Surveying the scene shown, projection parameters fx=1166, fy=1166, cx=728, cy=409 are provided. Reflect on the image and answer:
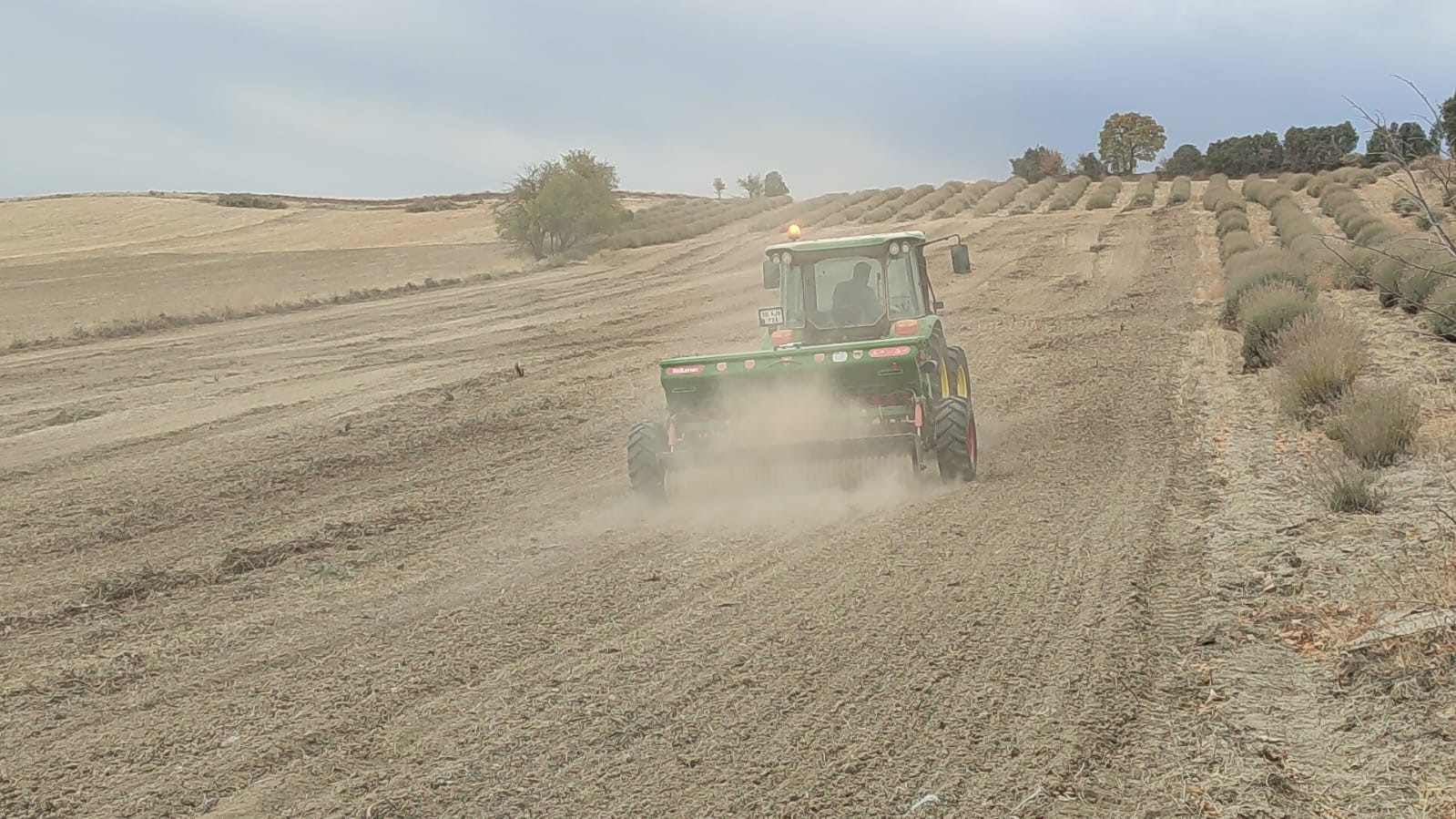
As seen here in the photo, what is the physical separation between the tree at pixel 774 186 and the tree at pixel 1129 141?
58.0 ft

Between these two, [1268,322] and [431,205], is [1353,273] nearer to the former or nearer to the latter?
[1268,322]

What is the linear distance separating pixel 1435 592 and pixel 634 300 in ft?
71.7

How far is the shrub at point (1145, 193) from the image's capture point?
39.6 meters

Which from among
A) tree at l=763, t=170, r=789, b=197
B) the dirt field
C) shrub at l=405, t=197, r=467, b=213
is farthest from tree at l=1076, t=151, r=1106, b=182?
the dirt field

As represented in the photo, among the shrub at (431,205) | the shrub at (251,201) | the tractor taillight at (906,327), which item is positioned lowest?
the tractor taillight at (906,327)

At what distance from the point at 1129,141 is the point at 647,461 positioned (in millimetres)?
60442

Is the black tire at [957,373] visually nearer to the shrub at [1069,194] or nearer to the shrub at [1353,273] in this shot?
the shrub at [1353,273]

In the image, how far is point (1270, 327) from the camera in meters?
13.1

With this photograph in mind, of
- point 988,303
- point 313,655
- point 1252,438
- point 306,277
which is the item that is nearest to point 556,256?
point 306,277

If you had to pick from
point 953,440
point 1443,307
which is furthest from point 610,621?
point 1443,307

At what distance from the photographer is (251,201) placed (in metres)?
67.2

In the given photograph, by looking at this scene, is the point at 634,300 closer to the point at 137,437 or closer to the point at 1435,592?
the point at 137,437

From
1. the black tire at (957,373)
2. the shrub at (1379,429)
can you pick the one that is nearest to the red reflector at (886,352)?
the black tire at (957,373)

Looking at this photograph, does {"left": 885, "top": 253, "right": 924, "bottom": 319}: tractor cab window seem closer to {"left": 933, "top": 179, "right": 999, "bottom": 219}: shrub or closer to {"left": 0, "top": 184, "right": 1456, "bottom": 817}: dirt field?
{"left": 0, "top": 184, "right": 1456, "bottom": 817}: dirt field
